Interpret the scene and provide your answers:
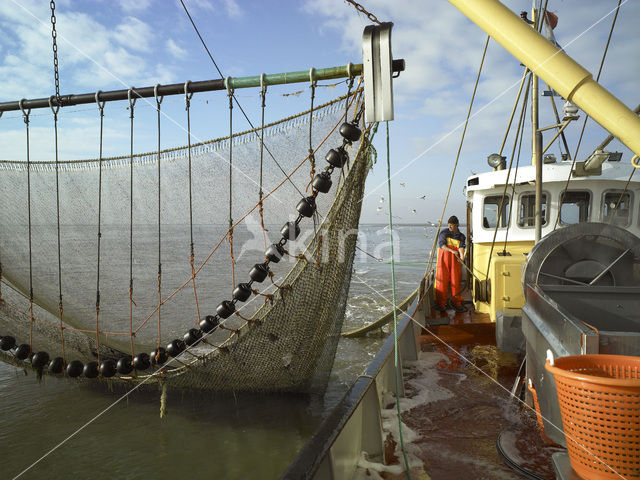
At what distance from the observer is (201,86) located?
14.2 feet

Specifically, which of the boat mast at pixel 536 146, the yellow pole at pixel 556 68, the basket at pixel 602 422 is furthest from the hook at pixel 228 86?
the basket at pixel 602 422

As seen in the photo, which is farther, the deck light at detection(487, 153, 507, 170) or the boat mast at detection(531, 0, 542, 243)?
the deck light at detection(487, 153, 507, 170)

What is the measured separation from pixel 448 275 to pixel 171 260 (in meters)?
4.45

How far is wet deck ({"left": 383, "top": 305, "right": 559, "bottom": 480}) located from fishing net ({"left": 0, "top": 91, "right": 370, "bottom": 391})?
1.27m

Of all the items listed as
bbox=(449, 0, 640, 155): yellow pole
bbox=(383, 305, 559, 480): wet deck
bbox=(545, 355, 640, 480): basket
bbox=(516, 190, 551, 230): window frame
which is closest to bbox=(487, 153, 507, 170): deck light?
bbox=(516, 190, 551, 230): window frame

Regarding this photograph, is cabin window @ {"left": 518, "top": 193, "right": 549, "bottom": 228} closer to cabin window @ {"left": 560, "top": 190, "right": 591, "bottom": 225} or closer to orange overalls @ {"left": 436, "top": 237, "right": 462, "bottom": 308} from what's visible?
cabin window @ {"left": 560, "top": 190, "right": 591, "bottom": 225}

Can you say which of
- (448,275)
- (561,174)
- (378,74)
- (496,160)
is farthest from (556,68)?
(448,275)

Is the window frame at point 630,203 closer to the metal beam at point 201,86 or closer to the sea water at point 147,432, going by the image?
the sea water at point 147,432

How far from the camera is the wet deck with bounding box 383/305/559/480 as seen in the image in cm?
257

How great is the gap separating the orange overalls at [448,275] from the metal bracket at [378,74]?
4.63 metres

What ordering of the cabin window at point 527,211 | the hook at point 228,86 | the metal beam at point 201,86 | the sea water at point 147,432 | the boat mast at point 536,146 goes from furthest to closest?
1. the cabin window at point 527,211
2. the sea water at point 147,432
3. the hook at point 228,86
4. the boat mast at point 536,146
5. the metal beam at point 201,86

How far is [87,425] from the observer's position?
17.6 feet

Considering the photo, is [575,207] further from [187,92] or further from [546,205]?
[187,92]

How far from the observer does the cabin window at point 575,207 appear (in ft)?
20.0
